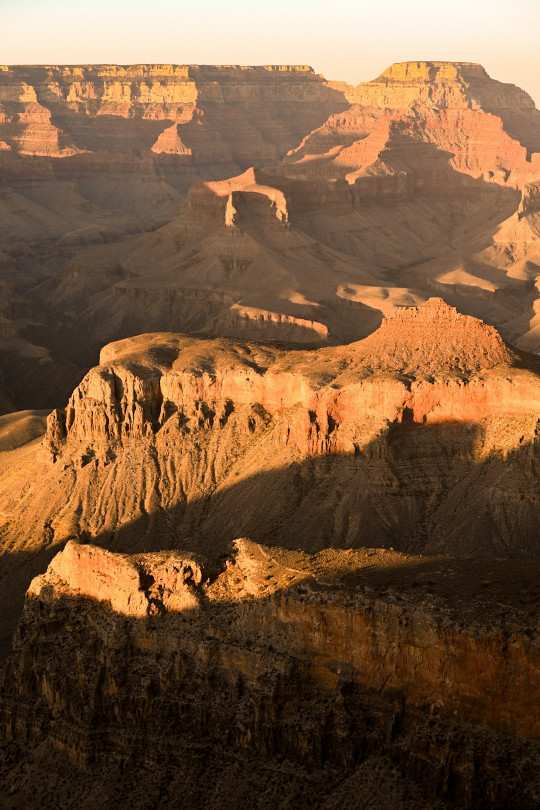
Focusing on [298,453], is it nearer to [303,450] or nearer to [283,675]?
[303,450]

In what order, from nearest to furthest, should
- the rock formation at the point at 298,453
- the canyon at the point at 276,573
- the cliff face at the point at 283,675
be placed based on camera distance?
the cliff face at the point at 283,675, the canyon at the point at 276,573, the rock formation at the point at 298,453

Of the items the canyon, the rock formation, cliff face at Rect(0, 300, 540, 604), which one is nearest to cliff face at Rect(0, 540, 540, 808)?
the canyon

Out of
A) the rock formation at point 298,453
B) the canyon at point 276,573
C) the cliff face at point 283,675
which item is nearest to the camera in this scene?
the cliff face at point 283,675

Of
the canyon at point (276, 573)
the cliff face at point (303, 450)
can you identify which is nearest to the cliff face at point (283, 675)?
the canyon at point (276, 573)

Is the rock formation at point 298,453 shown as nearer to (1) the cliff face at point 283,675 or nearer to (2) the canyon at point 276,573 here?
(2) the canyon at point 276,573

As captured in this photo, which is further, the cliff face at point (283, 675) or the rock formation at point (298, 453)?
the rock formation at point (298, 453)

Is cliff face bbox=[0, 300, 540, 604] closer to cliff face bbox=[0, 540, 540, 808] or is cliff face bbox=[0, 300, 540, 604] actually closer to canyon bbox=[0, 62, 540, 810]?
canyon bbox=[0, 62, 540, 810]

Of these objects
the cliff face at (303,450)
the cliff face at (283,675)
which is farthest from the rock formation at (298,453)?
the cliff face at (283,675)

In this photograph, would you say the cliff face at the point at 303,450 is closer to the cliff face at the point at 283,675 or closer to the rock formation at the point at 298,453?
the rock formation at the point at 298,453

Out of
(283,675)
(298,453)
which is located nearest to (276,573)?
(283,675)

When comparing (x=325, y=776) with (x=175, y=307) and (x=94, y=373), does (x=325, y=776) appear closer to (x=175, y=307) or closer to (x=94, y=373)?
(x=94, y=373)
